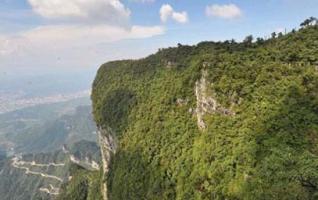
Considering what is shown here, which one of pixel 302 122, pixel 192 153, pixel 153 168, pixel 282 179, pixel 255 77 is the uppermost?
pixel 255 77

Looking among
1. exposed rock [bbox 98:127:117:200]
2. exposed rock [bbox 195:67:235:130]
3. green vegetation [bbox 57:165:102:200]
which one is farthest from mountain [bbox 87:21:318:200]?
green vegetation [bbox 57:165:102:200]

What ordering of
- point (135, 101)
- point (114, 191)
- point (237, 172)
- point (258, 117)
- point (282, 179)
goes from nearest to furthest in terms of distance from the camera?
1. point (282, 179)
2. point (237, 172)
3. point (258, 117)
4. point (114, 191)
5. point (135, 101)

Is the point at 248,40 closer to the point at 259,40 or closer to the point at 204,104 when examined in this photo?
the point at 259,40

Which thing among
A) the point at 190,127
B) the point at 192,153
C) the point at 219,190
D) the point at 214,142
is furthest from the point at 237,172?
the point at 190,127

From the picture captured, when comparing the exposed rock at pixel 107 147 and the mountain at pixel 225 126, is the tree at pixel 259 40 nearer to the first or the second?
the mountain at pixel 225 126

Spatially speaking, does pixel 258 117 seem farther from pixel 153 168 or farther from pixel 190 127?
pixel 153 168

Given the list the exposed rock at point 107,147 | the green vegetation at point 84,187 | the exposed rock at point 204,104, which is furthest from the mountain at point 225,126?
the green vegetation at point 84,187

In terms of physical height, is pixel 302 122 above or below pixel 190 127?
above

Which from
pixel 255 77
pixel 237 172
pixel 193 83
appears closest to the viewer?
pixel 237 172

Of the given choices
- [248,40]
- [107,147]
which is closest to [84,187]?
[107,147]
